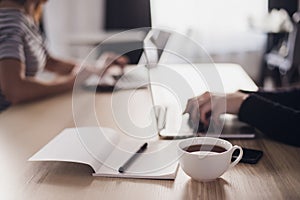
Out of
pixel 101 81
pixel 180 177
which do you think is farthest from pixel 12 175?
pixel 101 81

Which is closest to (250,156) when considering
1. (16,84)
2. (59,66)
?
(16,84)

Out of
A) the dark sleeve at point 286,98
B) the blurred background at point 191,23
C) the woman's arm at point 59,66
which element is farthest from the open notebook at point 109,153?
the blurred background at point 191,23

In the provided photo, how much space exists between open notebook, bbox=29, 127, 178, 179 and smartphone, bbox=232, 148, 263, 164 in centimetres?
14

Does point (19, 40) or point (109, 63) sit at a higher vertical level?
point (19, 40)

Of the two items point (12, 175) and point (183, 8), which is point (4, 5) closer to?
point (12, 175)

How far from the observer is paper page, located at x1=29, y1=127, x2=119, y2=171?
92cm

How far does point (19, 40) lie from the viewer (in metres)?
1.61

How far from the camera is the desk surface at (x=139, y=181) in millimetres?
790

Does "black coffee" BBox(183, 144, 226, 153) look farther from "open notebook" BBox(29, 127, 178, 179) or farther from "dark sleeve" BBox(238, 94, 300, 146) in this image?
"dark sleeve" BBox(238, 94, 300, 146)

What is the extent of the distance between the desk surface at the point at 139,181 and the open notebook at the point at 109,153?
0.02m

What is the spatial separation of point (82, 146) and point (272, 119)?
475mm

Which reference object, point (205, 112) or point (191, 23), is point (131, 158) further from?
point (191, 23)

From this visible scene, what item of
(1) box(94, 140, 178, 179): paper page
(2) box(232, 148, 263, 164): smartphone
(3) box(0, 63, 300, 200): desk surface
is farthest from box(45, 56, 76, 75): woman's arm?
(2) box(232, 148, 263, 164): smartphone

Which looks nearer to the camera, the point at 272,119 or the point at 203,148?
the point at 203,148
